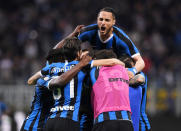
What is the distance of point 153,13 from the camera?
16.3 metres

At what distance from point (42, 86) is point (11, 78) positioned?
9249 mm

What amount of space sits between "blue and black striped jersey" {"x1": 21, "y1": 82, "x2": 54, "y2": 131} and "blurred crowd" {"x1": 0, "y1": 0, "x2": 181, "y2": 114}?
28.0 ft

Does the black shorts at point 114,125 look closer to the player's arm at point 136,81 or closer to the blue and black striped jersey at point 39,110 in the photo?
the player's arm at point 136,81

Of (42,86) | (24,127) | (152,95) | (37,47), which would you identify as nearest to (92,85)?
→ (42,86)

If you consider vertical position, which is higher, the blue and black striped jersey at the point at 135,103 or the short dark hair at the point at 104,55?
the short dark hair at the point at 104,55

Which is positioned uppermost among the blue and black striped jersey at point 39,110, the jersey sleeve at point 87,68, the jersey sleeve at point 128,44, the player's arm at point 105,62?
the jersey sleeve at point 128,44

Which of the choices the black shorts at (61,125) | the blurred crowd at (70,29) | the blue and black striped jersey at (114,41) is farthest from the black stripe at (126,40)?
the blurred crowd at (70,29)

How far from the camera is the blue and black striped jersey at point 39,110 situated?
5602mm

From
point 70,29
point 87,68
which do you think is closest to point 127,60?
point 87,68

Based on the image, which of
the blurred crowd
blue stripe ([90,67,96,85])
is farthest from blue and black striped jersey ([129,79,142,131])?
the blurred crowd

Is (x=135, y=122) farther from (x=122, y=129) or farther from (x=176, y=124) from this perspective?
(x=176, y=124)

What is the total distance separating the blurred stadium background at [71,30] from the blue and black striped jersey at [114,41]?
6.19 m

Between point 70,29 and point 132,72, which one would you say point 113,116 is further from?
point 70,29

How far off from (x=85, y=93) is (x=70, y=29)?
1025 cm
